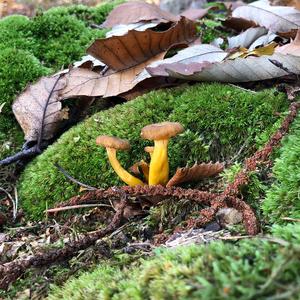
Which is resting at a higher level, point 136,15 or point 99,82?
point 136,15

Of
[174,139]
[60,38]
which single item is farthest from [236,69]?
[60,38]

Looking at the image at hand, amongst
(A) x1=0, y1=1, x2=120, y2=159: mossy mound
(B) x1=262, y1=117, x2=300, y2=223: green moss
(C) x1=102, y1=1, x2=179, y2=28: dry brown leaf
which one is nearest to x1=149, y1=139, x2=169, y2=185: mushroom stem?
(B) x1=262, y1=117, x2=300, y2=223: green moss

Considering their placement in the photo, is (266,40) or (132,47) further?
(266,40)

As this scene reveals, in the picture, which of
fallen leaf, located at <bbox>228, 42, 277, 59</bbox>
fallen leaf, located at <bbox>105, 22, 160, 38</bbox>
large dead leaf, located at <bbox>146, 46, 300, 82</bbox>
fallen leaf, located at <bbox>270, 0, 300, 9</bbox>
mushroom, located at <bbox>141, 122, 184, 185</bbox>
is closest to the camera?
mushroom, located at <bbox>141, 122, 184, 185</bbox>

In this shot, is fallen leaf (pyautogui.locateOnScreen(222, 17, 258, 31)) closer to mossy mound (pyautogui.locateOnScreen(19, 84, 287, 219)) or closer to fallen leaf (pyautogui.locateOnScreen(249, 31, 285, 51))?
fallen leaf (pyautogui.locateOnScreen(249, 31, 285, 51))

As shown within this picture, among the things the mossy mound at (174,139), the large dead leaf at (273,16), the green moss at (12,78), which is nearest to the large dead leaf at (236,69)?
the mossy mound at (174,139)

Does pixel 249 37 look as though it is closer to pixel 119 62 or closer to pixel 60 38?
pixel 119 62

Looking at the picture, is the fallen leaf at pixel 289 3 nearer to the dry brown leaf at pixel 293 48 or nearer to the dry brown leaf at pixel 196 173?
the dry brown leaf at pixel 293 48
